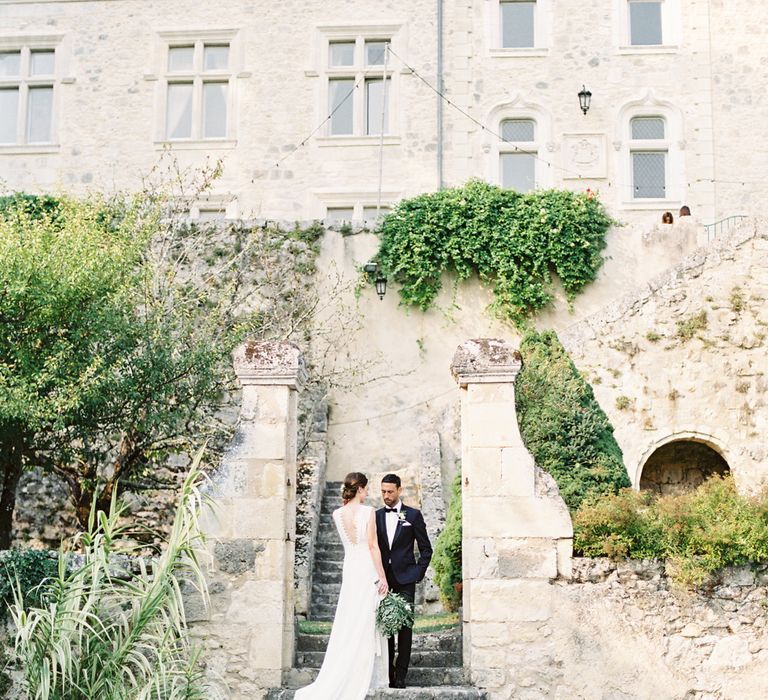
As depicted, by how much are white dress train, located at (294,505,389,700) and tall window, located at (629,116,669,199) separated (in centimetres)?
1563

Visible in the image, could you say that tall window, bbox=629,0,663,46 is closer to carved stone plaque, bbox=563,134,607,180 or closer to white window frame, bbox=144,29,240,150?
carved stone plaque, bbox=563,134,607,180

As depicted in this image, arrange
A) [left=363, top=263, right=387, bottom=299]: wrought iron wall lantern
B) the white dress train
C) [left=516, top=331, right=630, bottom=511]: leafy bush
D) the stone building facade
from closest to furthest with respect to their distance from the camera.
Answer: the white dress train → [left=516, top=331, right=630, bottom=511]: leafy bush → [left=363, top=263, right=387, bottom=299]: wrought iron wall lantern → the stone building facade

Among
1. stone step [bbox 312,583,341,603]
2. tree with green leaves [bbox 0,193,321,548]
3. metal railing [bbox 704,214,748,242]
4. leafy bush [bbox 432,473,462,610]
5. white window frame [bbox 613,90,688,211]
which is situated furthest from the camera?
white window frame [bbox 613,90,688,211]

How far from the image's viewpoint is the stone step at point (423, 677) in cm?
1016

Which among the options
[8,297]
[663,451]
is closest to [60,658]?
[8,297]

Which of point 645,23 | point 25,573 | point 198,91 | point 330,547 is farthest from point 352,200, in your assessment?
point 25,573

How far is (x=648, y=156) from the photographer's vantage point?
79.6 ft

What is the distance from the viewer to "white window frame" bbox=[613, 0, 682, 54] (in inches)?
965

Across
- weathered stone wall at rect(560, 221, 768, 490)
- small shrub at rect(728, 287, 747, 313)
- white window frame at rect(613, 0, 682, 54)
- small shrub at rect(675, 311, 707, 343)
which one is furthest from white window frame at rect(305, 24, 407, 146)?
small shrub at rect(728, 287, 747, 313)

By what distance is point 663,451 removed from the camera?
18.2 m

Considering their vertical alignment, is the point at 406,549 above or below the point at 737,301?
below

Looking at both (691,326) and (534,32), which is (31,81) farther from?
(691,326)

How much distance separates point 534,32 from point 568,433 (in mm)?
13598

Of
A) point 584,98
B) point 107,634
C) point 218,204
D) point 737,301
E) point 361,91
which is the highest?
point 361,91
